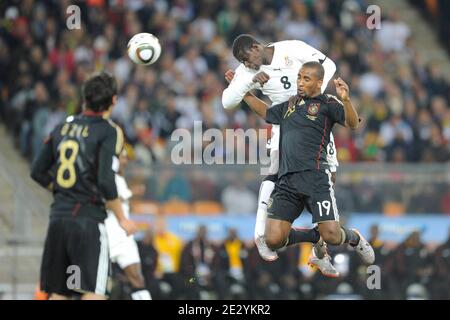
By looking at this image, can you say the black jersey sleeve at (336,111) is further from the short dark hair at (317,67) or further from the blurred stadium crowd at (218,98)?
the blurred stadium crowd at (218,98)

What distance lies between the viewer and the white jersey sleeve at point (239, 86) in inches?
532

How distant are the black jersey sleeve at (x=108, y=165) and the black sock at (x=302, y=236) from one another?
98.8 inches

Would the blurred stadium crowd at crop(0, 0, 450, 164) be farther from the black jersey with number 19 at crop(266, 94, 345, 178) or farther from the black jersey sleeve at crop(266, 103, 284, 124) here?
the black jersey with number 19 at crop(266, 94, 345, 178)

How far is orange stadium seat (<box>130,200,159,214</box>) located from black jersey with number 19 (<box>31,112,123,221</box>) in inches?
287

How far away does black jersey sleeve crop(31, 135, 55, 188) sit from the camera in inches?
460

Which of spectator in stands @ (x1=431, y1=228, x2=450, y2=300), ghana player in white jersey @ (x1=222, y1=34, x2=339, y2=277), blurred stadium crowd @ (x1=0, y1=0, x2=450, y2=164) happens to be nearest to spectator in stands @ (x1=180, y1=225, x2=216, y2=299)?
blurred stadium crowd @ (x1=0, y1=0, x2=450, y2=164)

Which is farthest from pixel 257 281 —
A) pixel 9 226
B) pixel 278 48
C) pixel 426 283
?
pixel 278 48

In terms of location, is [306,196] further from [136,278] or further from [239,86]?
[136,278]

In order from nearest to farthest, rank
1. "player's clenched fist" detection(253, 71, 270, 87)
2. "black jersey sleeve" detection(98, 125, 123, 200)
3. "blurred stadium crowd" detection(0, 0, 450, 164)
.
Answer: "black jersey sleeve" detection(98, 125, 123, 200), "player's clenched fist" detection(253, 71, 270, 87), "blurred stadium crowd" detection(0, 0, 450, 164)

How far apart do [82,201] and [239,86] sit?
8.70ft

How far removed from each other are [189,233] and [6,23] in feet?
20.5

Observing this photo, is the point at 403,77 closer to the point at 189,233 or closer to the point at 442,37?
the point at 442,37

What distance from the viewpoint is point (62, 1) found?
2338 centimetres

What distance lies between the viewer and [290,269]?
62.0ft
